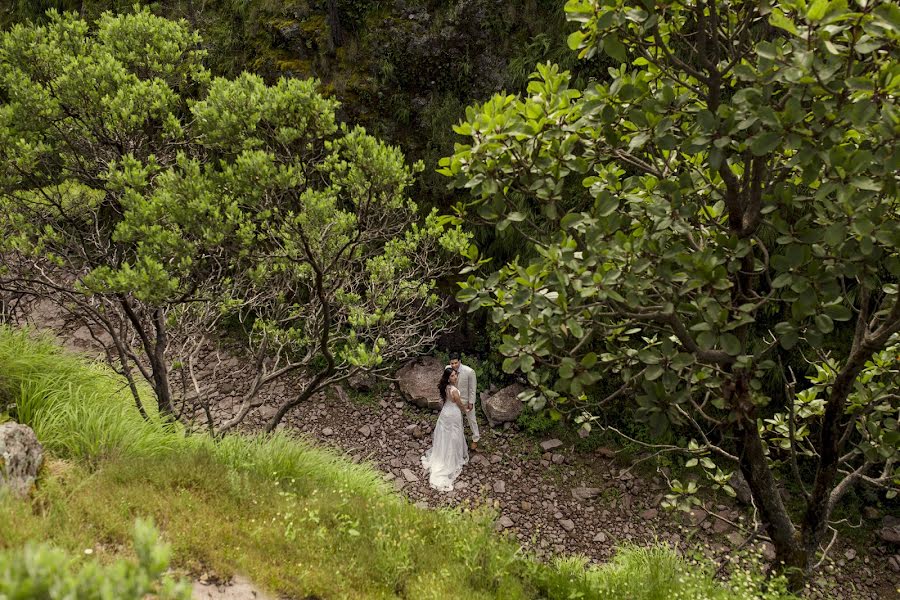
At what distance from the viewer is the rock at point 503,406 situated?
39.0 ft

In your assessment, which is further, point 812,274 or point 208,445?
point 208,445

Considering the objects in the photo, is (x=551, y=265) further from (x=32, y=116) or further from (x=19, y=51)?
(x=19, y=51)

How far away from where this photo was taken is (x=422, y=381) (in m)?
12.7

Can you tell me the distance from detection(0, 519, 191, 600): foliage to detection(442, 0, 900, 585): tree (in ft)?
8.44

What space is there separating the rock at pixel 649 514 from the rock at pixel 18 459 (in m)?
9.25

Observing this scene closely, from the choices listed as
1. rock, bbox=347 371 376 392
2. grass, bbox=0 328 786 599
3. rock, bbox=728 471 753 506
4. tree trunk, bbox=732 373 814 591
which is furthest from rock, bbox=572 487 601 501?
tree trunk, bbox=732 373 814 591

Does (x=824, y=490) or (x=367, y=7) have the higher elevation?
(x=367, y=7)

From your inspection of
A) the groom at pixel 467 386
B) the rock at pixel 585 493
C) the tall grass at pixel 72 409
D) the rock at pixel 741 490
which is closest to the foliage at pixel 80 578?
the tall grass at pixel 72 409

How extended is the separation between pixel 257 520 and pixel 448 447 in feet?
18.5

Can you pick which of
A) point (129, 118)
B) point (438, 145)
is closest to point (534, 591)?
point (129, 118)

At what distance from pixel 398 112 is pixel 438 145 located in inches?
57.7

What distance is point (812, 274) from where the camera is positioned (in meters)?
3.70

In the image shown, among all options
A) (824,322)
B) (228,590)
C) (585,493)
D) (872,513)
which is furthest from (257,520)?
(872,513)

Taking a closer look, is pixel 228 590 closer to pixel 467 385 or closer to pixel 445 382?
Result: pixel 445 382
